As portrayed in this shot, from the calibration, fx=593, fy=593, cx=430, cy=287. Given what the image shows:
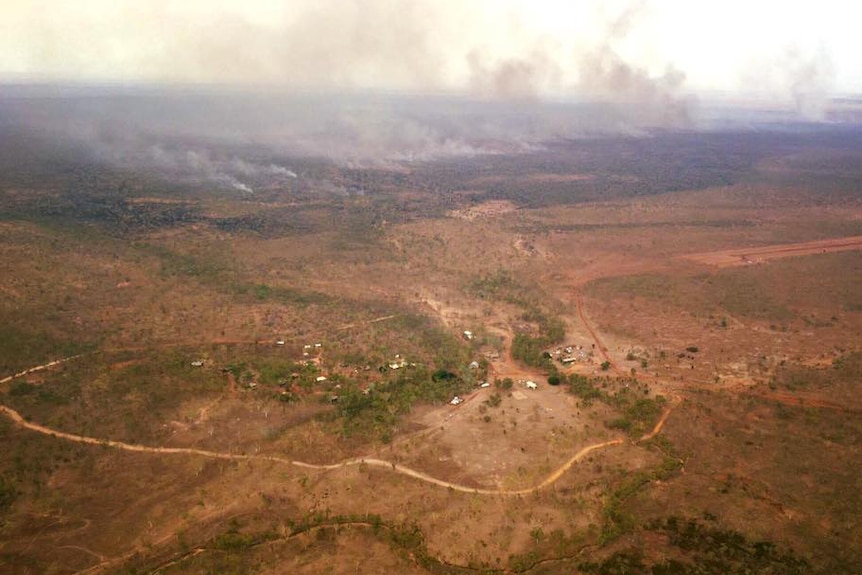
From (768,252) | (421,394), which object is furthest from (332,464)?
(768,252)

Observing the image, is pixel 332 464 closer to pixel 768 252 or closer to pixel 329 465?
pixel 329 465

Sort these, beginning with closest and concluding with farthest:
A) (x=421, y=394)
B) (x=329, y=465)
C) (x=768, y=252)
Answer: (x=329, y=465) < (x=421, y=394) < (x=768, y=252)

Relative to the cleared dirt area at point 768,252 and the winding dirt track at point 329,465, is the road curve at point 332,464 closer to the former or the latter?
the winding dirt track at point 329,465

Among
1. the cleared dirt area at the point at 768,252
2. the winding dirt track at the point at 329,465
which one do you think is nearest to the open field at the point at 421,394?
the winding dirt track at the point at 329,465

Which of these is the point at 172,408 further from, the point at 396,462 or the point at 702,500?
the point at 702,500

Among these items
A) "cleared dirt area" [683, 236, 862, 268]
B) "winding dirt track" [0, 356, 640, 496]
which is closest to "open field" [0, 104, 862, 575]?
"winding dirt track" [0, 356, 640, 496]

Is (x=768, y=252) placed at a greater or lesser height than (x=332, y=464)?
greater

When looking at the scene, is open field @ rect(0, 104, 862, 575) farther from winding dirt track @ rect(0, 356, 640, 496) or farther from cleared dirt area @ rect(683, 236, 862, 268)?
cleared dirt area @ rect(683, 236, 862, 268)

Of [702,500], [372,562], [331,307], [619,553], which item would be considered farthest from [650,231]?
[372,562]
